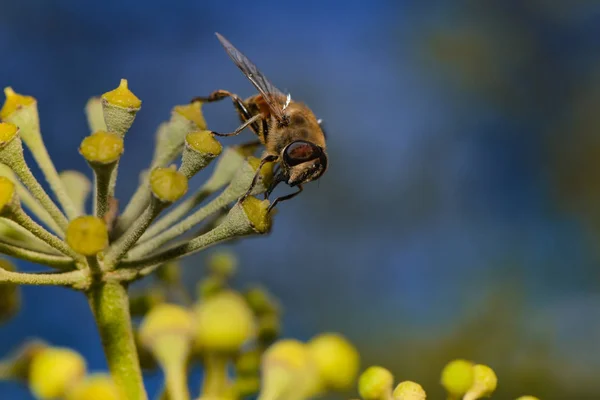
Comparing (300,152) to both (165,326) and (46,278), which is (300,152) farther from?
(46,278)

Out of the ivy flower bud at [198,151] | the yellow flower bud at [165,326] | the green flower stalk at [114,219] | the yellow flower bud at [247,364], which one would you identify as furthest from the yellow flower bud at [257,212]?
the yellow flower bud at [247,364]

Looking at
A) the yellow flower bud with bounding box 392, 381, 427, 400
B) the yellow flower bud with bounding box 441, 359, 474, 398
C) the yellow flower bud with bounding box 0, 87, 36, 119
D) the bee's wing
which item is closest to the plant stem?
the yellow flower bud with bounding box 0, 87, 36, 119

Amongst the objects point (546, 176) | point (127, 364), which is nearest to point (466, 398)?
point (127, 364)

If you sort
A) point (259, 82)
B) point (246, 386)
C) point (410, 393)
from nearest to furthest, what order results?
point (410, 393), point (246, 386), point (259, 82)

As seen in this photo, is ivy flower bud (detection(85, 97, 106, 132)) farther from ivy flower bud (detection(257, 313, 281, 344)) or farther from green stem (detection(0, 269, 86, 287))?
ivy flower bud (detection(257, 313, 281, 344))

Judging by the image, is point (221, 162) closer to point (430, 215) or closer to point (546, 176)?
point (546, 176)

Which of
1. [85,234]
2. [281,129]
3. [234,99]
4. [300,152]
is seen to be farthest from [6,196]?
[234,99]

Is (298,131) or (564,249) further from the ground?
(564,249)
